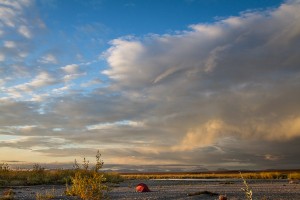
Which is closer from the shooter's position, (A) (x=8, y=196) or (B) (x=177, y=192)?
(A) (x=8, y=196)

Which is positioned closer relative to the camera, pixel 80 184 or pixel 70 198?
pixel 80 184

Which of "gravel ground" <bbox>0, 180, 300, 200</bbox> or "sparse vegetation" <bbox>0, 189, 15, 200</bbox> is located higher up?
"sparse vegetation" <bbox>0, 189, 15, 200</bbox>

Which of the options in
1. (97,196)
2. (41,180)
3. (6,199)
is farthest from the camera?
(41,180)

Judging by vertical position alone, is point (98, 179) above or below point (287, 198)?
above

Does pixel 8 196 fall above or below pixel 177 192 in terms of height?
above

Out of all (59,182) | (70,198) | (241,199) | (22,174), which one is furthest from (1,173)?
(241,199)

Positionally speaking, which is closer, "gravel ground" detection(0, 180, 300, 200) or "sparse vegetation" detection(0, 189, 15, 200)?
"sparse vegetation" detection(0, 189, 15, 200)

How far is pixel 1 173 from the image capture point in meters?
35.3

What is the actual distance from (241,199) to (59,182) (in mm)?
22276

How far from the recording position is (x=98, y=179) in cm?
1206

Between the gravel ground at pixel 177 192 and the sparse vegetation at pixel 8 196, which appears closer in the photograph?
the sparse vegetation at pixel 8 196

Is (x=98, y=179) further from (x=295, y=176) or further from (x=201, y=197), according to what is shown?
(x=295, y=176)

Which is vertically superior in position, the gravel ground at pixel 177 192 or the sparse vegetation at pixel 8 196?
the sparse vegetation at pixel 8 196

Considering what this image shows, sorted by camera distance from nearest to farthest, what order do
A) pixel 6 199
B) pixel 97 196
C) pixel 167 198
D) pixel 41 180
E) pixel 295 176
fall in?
1. pixel 97 196
2. pixel 6 199
3. pixel 167 198
4. pixel 41 180
5. pixel 295 176
